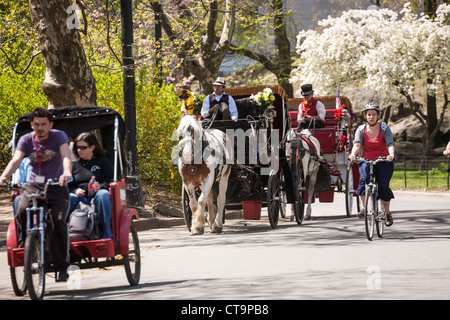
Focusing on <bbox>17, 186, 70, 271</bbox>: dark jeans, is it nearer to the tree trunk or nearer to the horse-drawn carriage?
the horse-drawn carriage

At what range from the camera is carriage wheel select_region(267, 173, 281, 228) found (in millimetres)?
15886

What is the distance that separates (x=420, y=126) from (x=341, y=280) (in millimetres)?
37754

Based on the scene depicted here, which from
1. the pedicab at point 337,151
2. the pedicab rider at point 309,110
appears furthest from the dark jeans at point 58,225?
the pedicab at point 337,151

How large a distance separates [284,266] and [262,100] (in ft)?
21.0

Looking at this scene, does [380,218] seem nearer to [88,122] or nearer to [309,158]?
[309,158]

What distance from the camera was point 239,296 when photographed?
8312mm

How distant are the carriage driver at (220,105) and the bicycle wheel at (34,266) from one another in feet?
25.6

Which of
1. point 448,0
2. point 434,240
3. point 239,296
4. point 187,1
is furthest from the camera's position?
point 448,0

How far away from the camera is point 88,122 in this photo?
10.5 m

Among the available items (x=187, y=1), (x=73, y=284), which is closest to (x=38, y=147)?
(x=73, y=284)

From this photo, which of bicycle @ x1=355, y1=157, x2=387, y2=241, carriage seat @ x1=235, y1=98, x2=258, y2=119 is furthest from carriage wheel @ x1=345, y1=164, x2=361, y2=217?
bicycle @ x1=355, y1=157, x2=387, y2=241

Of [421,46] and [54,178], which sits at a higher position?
[421,46]

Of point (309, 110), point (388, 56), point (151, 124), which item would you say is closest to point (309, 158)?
point (309, 110)

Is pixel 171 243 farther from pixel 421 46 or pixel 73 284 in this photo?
pixel 421 46
